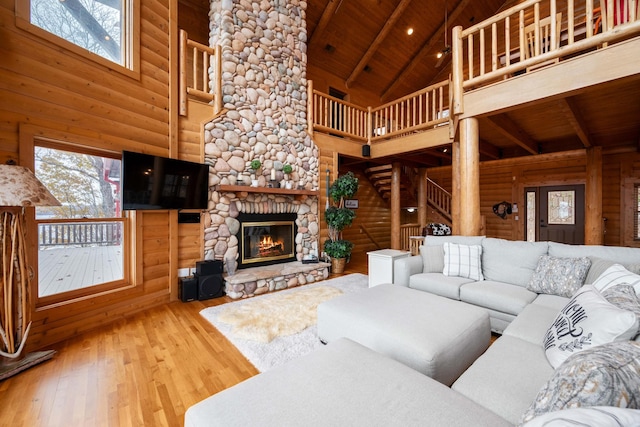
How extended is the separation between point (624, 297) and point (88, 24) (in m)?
5.02

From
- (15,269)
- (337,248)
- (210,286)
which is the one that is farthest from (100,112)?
(337,248)

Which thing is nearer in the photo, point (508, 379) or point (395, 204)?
point (508, 379)

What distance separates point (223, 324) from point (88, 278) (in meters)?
1.59

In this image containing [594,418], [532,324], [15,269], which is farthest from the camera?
[15,269]

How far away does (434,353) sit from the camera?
1.54 metres

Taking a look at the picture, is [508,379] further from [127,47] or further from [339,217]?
[127,47]

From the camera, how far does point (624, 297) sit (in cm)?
141

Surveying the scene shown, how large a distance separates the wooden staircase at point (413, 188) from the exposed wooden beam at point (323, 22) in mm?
3542

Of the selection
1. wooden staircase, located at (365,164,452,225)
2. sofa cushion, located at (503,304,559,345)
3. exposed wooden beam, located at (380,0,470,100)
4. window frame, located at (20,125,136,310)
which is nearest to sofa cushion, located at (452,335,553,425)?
sofa cushion, located at (503,304,559,345)

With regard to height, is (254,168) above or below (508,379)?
above

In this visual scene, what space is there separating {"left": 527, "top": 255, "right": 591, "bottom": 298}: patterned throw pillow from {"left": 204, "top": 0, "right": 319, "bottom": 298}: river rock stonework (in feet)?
11.5

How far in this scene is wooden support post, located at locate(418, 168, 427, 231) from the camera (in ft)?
22.6

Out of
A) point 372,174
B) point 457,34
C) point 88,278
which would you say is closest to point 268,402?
point 88,278

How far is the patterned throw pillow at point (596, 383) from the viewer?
2.23 feet
